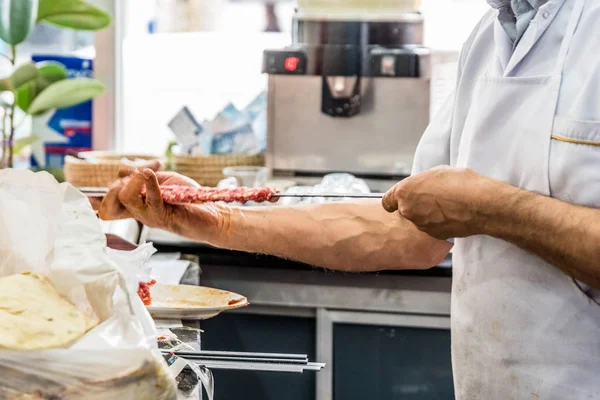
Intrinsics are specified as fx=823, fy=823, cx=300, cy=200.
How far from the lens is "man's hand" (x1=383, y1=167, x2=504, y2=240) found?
1108 millimetres

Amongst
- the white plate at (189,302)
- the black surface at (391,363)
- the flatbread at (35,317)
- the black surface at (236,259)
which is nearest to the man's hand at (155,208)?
the white plate at (189,302)

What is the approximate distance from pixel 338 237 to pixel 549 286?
0.41 m

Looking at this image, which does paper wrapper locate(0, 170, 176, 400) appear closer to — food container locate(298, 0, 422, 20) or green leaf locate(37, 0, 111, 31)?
green leaf locate(37, 0, 111, 31)

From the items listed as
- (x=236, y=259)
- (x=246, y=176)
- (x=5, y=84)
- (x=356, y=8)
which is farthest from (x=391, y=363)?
→ (x=5, y=84)

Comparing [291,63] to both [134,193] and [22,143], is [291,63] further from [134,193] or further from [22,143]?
[134,193]

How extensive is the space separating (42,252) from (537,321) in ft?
2.21

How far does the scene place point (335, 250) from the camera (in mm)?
1447

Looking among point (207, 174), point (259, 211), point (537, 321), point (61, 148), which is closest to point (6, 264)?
point (259, 211)

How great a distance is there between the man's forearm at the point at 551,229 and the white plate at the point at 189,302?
1.78ft

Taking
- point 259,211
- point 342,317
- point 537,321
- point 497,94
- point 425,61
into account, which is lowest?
point 342,317

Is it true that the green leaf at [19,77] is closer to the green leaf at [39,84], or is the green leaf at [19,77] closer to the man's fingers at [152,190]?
the green leaf at [39,84]

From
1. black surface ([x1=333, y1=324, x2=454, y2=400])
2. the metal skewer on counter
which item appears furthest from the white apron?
black surface ([x1=333, y1=324, x2=454, y2=400])

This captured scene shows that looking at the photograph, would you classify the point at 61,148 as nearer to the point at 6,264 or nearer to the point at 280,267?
the point at 280,267

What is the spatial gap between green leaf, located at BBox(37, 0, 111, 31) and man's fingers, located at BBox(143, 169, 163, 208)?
1.53m
